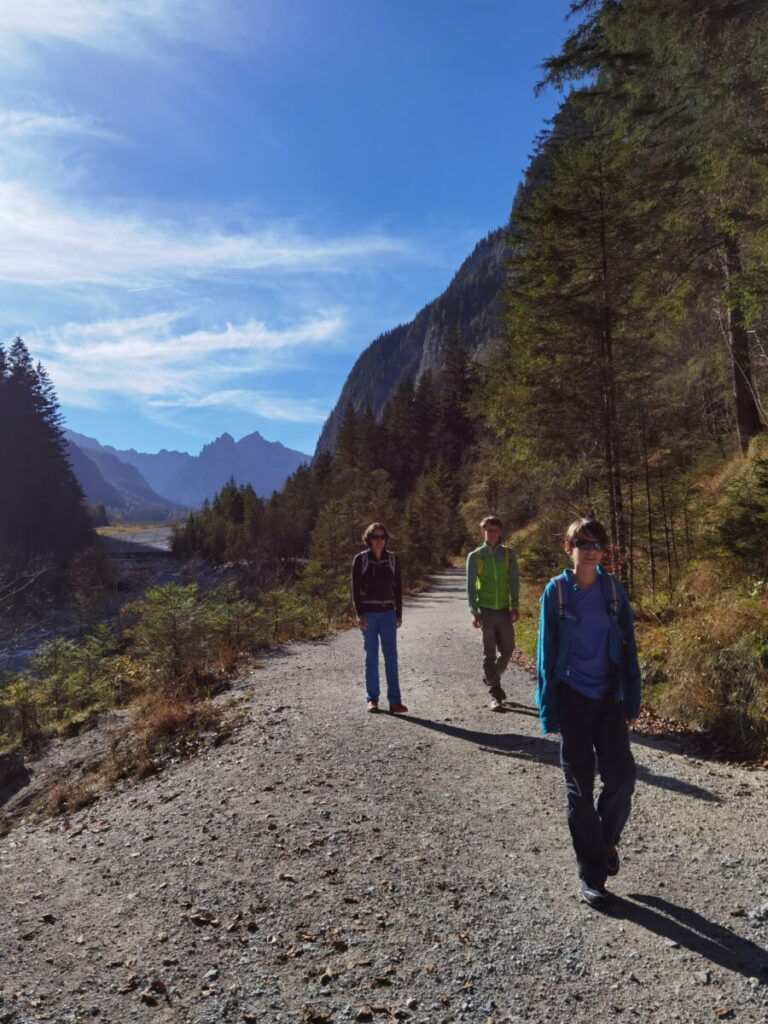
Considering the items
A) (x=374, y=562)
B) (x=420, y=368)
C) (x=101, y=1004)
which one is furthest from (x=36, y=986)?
(x=420, y=368)

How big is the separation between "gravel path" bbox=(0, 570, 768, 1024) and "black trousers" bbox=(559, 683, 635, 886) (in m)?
0.34

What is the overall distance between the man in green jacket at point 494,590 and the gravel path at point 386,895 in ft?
3.77

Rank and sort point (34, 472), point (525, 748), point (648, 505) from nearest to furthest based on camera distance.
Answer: point (525, 748), point (648, 505), point (34, 472)

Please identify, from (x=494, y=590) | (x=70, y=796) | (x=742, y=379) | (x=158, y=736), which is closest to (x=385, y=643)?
(x=494, y=590)

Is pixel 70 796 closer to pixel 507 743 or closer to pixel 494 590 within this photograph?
pixel 507 743

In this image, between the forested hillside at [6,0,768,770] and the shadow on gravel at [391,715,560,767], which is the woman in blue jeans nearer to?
the shadow on gravel at [391,715,560,767]

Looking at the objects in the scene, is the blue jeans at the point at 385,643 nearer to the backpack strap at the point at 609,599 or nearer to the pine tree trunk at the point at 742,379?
the backpack strap at the point at 609,599

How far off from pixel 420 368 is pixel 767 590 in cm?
19003

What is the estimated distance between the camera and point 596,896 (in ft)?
11.7

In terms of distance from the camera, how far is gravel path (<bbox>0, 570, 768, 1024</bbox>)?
302 cm

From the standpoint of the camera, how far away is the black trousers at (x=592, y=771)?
357 centimetres

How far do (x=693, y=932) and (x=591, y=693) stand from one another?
4.31 feet

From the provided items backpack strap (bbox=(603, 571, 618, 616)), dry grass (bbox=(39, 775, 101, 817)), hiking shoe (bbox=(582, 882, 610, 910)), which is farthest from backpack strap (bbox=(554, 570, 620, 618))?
dry grass (bbox=(39, 775, 101, 817))

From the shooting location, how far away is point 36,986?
3.48 m
